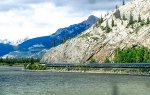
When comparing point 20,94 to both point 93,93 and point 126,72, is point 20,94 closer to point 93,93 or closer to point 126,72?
point 93,93

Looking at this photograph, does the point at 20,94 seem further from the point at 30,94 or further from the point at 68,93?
the point at 68,93

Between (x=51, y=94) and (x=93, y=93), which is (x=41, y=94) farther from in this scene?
(x=93, y=93)

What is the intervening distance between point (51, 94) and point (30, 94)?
4790 millimetres

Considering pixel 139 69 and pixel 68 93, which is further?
pixel 139 69

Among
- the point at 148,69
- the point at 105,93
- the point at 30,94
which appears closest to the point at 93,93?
the point at 105,93

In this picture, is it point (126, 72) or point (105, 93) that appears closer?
point (105, 93)

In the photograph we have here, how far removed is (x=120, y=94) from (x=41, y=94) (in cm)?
1804

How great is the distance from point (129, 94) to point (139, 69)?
11950cm

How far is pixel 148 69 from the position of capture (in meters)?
191

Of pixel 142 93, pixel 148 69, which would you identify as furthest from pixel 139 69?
pixel 142 93

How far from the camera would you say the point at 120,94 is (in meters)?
80.2

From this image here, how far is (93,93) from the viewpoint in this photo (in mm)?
82375

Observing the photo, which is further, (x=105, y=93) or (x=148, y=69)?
(x=148, y=69)

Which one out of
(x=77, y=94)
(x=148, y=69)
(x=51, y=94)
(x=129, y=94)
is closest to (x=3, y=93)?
(x=51, y=94)
